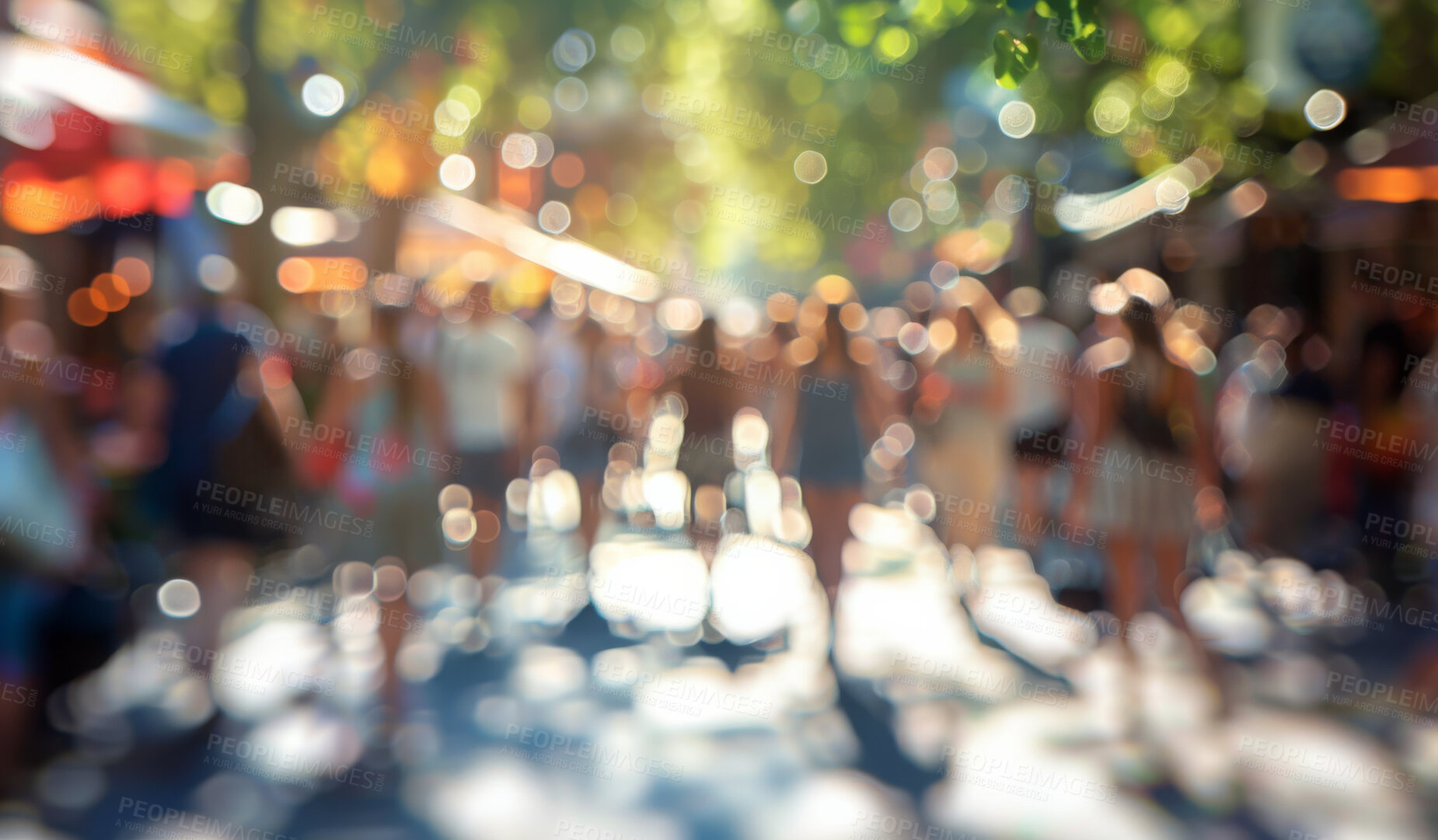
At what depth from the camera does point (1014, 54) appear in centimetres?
475

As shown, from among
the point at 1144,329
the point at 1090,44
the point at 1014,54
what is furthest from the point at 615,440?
the point at 1090,44

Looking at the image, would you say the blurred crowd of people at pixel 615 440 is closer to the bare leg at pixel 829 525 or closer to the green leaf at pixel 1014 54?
the bare leg at pixel 829 525

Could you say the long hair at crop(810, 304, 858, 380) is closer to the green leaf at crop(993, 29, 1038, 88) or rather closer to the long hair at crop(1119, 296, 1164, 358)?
the long hair at crop(1119, 296, 1164, 358)

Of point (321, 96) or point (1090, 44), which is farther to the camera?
point (321, 96)

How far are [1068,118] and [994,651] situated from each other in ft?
23.7

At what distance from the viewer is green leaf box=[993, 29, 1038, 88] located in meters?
4.70

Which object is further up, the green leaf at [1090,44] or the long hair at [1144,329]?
the green leaf at [1090,44]

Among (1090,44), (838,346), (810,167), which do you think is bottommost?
(838,346)

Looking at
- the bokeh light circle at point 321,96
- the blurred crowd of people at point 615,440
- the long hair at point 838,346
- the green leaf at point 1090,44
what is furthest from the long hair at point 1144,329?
the bokeh light circle at point 321,96

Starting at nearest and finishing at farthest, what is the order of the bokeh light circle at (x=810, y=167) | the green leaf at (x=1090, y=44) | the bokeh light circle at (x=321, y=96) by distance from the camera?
1. the green leaf at (x=1090, y=44)
2. the bokeh light circle at (x=321, y=96)
3. the bokeh light circle at (x=810, y=167)

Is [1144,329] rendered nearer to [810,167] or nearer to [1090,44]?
[1090,44]

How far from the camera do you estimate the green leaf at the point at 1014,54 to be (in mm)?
4703

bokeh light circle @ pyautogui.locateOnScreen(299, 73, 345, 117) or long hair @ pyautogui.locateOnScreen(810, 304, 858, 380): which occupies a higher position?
bokeh light circle @ pyautogui.locateOnScreen(299, 73, 345, 117)

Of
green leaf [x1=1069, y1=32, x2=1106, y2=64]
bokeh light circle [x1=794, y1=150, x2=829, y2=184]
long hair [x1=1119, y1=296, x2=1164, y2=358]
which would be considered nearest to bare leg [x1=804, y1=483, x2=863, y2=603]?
long hair [x1=1119, y1=296, x2=1164, y2=358]
